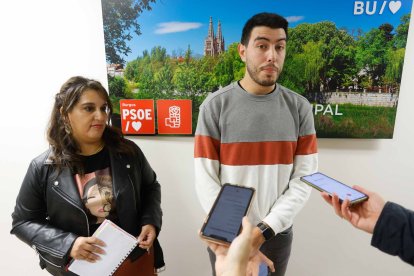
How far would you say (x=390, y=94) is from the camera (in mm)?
1362

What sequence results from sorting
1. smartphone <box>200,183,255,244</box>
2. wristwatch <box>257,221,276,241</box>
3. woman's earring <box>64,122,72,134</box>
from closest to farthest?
smartphone <box>200,183,255,244</box> < wristwatch <box>257,221,276,241</box> < woman's earring <box>64,122,72,134</box>

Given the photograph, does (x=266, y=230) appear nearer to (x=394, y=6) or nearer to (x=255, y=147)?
(x=255, y=147)

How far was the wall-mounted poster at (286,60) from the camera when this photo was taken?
4.31 feet

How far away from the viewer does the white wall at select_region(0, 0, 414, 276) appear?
4.79 ft

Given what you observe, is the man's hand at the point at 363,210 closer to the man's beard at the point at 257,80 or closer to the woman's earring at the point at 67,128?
the man's beard at the point at 257,80

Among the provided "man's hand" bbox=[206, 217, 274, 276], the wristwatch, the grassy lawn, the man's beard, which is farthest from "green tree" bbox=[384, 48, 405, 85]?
"man's hand" bbox=[206, 217, 274, 276]

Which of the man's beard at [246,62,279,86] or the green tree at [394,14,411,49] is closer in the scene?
the man's beard at [246,62,279,86]

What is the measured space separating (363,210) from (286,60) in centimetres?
77

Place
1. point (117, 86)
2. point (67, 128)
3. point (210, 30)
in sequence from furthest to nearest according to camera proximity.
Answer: point (117, 86)
point (210, 30)
point (67, 128)

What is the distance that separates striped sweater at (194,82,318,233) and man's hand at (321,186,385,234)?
0.23m

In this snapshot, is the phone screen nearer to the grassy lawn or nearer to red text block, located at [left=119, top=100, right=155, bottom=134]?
the grassy lawn

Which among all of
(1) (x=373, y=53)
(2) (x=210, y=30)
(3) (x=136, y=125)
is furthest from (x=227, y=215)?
(1) (x=373, y=53)

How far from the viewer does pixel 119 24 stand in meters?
1.43

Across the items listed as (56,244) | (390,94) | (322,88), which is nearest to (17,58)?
(56,244)
